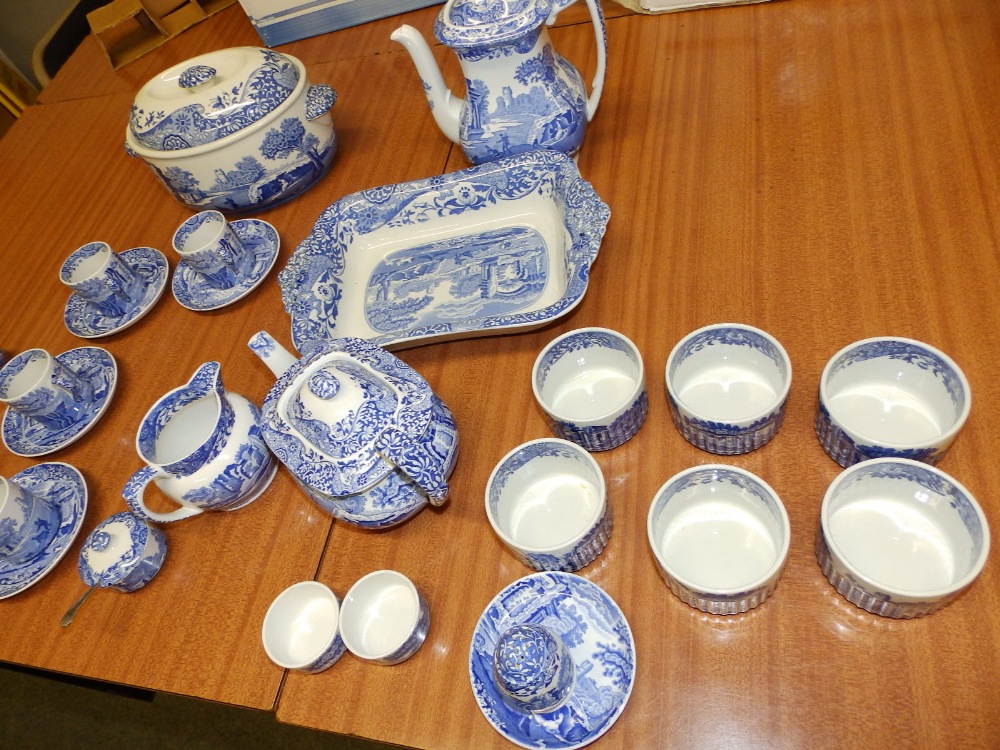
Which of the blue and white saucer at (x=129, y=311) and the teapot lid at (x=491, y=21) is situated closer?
the teapot lid at (x=491, y=21)

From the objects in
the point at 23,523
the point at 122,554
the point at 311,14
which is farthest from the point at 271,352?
the point at 311,14

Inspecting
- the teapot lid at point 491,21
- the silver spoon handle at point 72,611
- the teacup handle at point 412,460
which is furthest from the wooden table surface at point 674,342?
the teapot lid at point 491,21

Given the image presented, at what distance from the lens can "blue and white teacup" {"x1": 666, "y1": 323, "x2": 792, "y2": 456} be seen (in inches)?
32.0

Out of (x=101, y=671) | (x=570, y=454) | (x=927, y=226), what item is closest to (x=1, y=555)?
(x=101, y=671)

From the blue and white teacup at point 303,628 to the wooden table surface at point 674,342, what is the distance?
3 cm

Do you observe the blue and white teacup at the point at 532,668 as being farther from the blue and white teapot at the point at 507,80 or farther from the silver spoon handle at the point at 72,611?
the blue and white teapot at the point at 507,80

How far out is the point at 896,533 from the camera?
2.39 feet

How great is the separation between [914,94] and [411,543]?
0.99 m

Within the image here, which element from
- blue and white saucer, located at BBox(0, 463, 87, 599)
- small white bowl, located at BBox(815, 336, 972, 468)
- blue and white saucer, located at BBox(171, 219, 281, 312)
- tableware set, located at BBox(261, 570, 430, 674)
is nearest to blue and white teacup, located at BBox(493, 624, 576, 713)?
tableware set, located at BBox(261, 570, 430, 674)

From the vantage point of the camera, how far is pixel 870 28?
1.22 m

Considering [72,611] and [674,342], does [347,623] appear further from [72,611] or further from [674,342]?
[674,342]

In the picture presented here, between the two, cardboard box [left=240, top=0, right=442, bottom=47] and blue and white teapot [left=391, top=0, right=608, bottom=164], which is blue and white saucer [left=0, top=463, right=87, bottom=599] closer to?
blue and white teapot [left=391, top=0, right=608, bottom=164]

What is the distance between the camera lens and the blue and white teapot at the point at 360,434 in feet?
2.52

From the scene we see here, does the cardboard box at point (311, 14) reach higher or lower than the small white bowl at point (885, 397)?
higher
